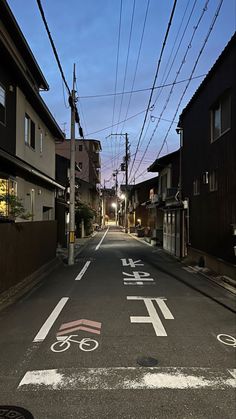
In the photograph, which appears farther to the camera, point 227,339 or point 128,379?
point 227,339

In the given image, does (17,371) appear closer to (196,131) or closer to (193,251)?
(193,251)

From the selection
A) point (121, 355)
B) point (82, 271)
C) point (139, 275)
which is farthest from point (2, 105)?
point (121, 355)

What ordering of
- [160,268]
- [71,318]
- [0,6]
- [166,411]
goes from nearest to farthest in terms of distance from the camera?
[166,411], [71,318], [0,6], [160,268]

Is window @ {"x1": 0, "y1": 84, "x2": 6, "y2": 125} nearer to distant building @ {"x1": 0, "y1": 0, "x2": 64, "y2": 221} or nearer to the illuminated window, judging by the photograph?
distant building @ {"x1": 0, "y1": 0, "x2": 64, "y2": 221}

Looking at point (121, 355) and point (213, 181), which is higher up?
point (213, 181)

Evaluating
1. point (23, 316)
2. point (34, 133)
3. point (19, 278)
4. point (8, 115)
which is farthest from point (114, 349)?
point (34, 133)

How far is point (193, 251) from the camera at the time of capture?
55.0ft

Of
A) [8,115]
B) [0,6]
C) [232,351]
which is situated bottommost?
[232,351]

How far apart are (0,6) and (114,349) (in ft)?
32.5

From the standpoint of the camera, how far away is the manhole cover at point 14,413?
12.0ft

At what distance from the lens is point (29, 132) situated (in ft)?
52.0

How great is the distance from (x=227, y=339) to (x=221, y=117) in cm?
902

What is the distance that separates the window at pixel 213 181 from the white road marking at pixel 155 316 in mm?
5857

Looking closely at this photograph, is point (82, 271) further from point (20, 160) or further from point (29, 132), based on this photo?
point (29, 132)
